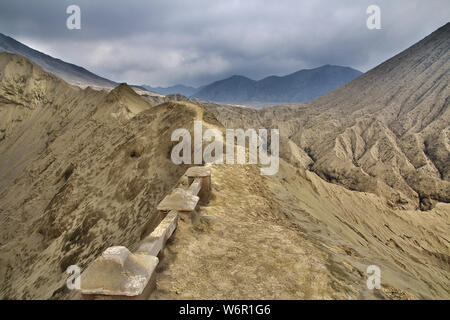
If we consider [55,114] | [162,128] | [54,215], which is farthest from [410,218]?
[55,114]

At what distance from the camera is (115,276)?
9.02 ft

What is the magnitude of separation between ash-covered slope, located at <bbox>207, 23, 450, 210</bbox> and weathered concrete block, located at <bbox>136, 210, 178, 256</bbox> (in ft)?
92.3

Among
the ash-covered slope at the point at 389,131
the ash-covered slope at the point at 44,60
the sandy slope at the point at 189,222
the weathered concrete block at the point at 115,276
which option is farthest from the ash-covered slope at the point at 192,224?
the ash-covered slope at the point at 44,60

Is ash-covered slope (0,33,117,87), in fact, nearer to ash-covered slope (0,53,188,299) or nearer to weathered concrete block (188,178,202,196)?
ash-covered slope (0,53,188,299)

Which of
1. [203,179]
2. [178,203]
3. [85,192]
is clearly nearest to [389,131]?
[203,179]

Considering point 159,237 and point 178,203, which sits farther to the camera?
point 178,203

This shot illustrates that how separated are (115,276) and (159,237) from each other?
118 cm

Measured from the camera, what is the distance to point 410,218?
20.1 meters

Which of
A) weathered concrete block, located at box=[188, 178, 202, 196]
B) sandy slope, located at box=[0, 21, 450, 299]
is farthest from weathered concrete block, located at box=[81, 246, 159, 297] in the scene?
weathered concrete block, located at box=[188, 178, 202, 196]

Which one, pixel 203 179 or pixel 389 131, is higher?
pixel 389 131

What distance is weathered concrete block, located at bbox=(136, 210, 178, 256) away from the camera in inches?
143

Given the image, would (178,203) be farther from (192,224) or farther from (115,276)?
(115,276)
